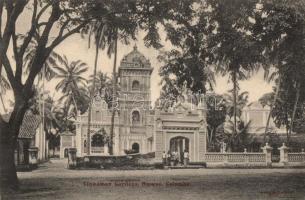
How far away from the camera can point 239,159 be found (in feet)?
97.5

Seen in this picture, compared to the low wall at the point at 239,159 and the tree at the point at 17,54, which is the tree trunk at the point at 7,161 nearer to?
the tree at the point at 17,54

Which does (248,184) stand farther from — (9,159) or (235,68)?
(9,159)

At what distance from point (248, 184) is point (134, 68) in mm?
29660

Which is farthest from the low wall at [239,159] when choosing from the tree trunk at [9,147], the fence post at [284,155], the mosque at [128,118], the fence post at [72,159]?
the tree trunk at [9,147]

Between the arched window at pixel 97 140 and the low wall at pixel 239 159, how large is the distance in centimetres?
1784

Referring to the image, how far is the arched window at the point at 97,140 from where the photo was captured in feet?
149

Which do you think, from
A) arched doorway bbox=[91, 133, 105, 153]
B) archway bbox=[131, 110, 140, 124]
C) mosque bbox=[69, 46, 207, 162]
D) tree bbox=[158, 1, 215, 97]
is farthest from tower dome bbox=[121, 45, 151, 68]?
tree bbox=[158, 1, 215, 97]

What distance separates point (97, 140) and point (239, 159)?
1991cm

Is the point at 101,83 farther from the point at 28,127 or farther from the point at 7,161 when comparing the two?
the point at 7,161

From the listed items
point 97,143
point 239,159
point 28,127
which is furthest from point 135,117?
point 28,127

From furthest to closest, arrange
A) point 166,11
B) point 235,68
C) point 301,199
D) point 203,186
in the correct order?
point 203,186 < point 235,68 < point 166,11 < point 301,199

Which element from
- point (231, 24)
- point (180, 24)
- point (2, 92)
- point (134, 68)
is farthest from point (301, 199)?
point (134, 68)

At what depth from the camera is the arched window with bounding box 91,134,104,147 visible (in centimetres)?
4550

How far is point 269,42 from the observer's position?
550 inches
